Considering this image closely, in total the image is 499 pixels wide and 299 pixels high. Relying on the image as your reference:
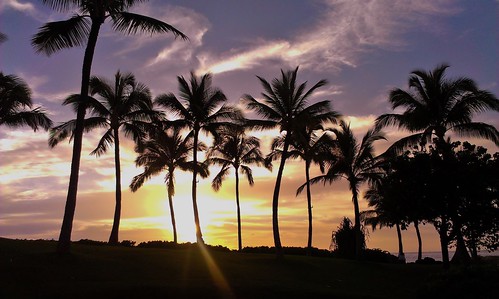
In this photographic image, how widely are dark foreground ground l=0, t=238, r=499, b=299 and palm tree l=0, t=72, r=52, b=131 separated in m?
9.36

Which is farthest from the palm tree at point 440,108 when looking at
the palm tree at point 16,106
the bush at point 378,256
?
the palm tree at point 16,106

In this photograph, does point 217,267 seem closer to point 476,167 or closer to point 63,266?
point 63,266

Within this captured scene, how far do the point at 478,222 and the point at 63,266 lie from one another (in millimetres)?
24332

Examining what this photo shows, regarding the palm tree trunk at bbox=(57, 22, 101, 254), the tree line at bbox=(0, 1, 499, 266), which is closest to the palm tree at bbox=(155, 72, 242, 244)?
the tree line at bbox=(0, 1, 499, 266)

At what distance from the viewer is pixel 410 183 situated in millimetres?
31391

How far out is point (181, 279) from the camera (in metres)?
20.8

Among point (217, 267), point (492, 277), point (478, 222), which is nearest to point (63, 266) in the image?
point (217, 267)

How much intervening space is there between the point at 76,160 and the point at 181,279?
23.6ft

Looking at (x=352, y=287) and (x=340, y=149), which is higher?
(x=340, y=149)

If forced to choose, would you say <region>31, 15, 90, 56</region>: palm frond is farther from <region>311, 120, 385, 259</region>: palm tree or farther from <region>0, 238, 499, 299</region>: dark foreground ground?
<region>311, 120, 385, 259</region>: palm tree

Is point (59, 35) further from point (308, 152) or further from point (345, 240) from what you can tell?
point (345, 240)

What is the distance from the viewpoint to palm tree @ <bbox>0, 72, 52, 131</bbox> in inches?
1193

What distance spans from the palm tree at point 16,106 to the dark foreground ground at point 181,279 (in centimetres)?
936

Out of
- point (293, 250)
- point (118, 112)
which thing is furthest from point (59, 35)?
point (293, 250)
